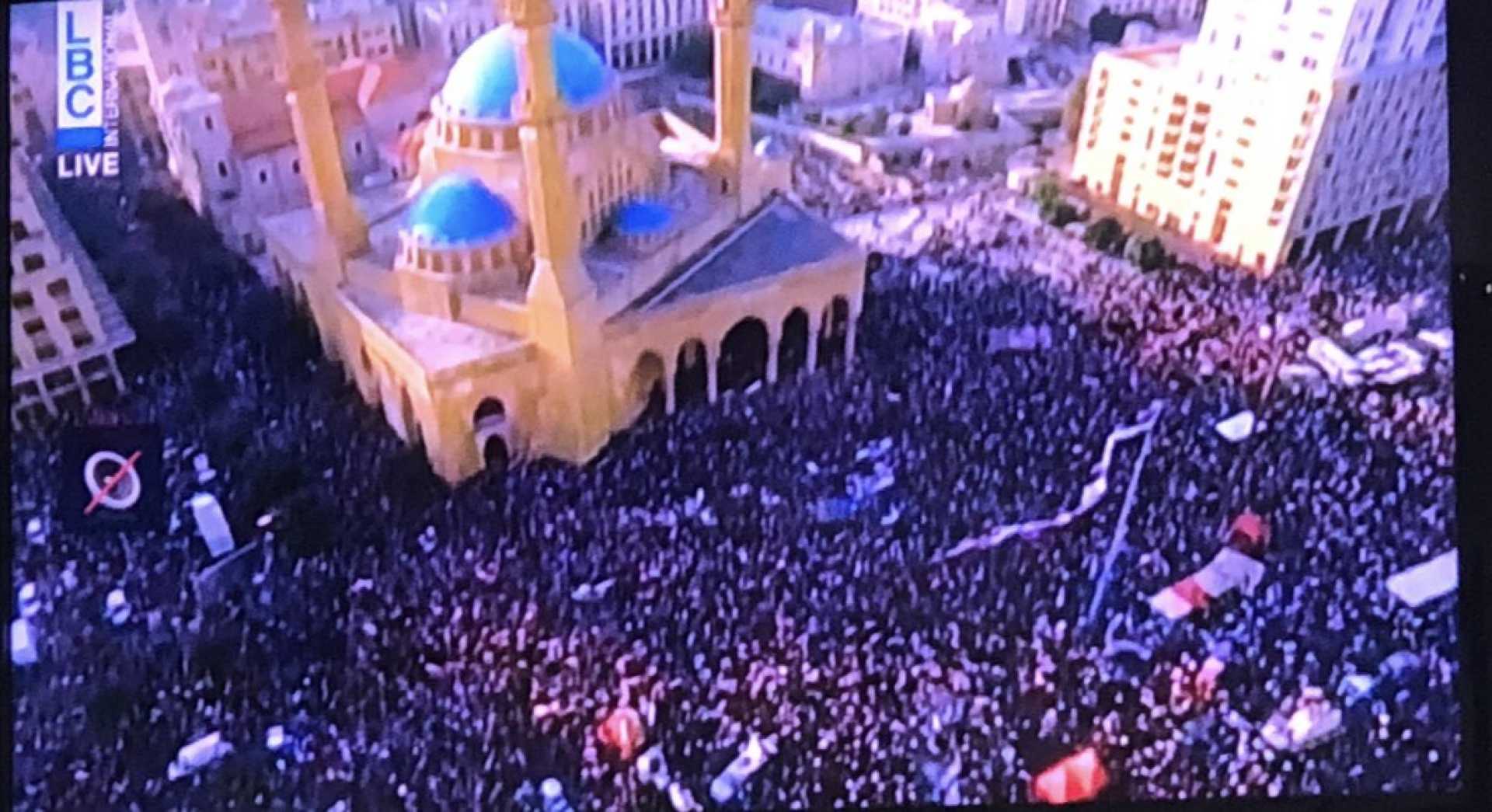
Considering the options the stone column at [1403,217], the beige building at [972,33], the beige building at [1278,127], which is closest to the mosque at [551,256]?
the beige building at [972,33]

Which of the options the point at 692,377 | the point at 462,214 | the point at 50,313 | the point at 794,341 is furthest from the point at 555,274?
the point at 50,313

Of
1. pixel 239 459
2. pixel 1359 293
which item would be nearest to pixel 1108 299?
pixel 1359 293

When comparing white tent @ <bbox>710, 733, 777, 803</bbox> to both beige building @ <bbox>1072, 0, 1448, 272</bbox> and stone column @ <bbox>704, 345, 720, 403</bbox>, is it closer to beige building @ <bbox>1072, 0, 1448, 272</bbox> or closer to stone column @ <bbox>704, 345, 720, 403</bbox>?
stone column @ <bbox>704, 345, 720, 403</bbox>

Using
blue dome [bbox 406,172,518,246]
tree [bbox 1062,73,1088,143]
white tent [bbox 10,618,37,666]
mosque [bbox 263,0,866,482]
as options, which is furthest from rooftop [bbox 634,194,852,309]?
white tent [bbox 10,618,37,666]

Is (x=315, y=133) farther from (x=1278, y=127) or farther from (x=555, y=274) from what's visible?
(x=1278, y=127)

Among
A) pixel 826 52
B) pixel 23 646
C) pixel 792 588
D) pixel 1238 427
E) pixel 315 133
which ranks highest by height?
pixel 826 52

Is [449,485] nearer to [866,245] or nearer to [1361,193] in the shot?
[866,245]
